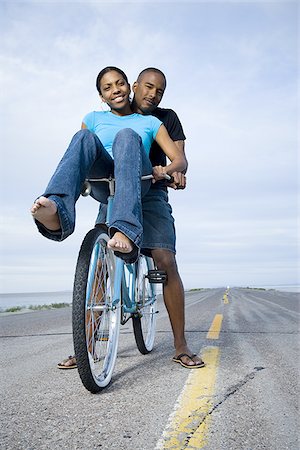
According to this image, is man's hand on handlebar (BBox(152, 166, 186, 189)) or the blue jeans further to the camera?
man's hand on handlebar (BBox(152, 166, 186, 189))

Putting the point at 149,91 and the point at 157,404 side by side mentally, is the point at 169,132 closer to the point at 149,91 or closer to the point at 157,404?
the point at 149,91

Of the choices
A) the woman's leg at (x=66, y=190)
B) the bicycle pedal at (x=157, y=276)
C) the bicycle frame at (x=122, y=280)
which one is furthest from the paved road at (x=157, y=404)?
the woman's leg at (x=66, y=190)

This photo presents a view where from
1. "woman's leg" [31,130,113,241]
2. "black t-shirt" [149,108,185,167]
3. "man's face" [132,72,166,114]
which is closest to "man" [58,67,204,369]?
"man's face" [132,72,166,114]

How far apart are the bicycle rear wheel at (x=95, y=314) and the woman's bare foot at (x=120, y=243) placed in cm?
10

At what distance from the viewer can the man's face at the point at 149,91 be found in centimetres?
317

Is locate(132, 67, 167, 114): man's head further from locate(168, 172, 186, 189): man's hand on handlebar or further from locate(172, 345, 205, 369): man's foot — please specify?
locate(172, 345, 205, 369): man's foot

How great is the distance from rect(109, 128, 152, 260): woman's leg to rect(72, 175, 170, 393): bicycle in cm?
15

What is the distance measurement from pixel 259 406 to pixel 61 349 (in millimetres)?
2003

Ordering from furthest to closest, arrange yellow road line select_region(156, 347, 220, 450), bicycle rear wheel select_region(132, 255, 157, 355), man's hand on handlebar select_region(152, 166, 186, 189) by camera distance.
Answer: bicycle rear wheel select_region(132, 255, 157, 355), man's hand on handlebar select_region(152, 166, 186, 189), yellow road line select_region(156, 347, 220, 450)

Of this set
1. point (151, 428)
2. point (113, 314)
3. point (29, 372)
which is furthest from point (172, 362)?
point (151, 428)

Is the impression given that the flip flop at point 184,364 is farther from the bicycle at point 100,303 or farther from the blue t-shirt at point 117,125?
the blue t-shirt at point 117,125

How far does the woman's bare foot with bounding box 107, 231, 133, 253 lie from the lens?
215 cm

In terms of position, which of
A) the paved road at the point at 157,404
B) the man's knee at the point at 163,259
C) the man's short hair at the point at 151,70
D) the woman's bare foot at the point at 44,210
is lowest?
the paved road at the point at 157,404

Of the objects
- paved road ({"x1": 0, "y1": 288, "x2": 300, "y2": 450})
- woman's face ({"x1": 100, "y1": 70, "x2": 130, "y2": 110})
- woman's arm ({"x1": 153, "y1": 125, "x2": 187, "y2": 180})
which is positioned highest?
woman's face ({"x1": 100, "y1": 70, "x2": 130, "y2": 110})
